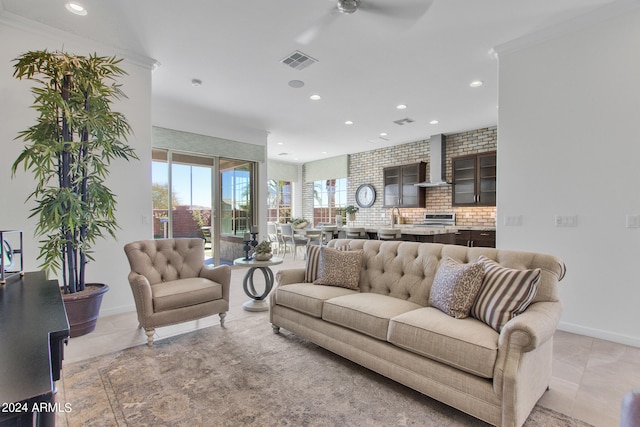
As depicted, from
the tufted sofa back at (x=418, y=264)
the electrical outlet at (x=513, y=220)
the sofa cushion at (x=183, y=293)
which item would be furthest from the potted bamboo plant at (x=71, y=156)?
the electrical outlet at (x=513, y=220)

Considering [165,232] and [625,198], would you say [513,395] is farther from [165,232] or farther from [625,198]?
[165,232]

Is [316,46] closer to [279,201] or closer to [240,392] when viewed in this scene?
[240,392]

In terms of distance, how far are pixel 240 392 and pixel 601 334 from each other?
3185mm

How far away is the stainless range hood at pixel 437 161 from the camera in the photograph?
23.0 ft

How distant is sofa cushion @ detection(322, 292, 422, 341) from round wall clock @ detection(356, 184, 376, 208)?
6.23 m

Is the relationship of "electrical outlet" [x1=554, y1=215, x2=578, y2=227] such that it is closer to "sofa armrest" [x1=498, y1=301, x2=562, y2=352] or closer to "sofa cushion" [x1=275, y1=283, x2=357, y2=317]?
"sofa armrest" [x1=498, y1=301, x2=562, y2=352]

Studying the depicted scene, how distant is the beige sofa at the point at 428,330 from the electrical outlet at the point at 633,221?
1.43 meters

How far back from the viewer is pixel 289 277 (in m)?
2.95

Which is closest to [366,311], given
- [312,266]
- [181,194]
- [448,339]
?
[448,339]

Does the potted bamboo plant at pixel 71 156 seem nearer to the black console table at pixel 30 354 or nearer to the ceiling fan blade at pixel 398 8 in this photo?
the black console table at pixel 30 354

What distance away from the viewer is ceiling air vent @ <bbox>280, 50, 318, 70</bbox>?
3.47m

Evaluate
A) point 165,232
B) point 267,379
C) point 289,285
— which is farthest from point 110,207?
point 165,232

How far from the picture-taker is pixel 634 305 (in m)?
2.65

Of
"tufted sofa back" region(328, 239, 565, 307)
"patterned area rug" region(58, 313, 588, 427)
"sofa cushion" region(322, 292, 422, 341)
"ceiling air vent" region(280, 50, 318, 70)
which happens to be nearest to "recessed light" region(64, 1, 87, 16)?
"ceiling air vent" region(280, 50, 318, 70)
